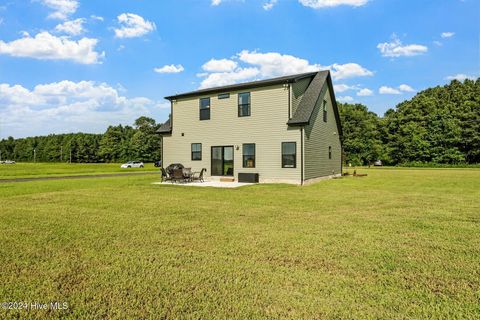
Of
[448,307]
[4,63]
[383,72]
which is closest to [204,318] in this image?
[448,307]

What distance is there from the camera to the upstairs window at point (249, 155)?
17559 mm

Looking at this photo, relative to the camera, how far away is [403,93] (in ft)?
184

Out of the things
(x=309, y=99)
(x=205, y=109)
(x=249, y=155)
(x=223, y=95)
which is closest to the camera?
(x=309, y=99)

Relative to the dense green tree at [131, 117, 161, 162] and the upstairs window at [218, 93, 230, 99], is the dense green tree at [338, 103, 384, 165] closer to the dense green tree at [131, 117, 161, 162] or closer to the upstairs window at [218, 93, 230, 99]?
the upstairs window at [218, 93, 230, 99]

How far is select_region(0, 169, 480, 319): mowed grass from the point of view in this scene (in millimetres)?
2877

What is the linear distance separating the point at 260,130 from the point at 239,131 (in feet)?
4.72

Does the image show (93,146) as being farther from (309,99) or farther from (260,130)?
(309,99)

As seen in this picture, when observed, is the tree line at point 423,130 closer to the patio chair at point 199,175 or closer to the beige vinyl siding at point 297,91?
the beige vinyl siding at point 297,91

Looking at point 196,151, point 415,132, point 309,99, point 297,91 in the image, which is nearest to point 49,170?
point 196,151

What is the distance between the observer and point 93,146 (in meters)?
83.8

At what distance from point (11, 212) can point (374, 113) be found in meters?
64.6

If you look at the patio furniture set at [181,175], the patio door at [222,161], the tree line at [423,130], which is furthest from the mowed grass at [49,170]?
the tree line at [423,130]

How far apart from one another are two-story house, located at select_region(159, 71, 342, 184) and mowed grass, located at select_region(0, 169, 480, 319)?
876cm

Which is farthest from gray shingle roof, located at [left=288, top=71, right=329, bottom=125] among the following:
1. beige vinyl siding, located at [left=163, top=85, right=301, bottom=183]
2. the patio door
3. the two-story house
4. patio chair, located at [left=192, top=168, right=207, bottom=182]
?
patio chair, located at [left=192, top=168, right=207, bottom=182]
